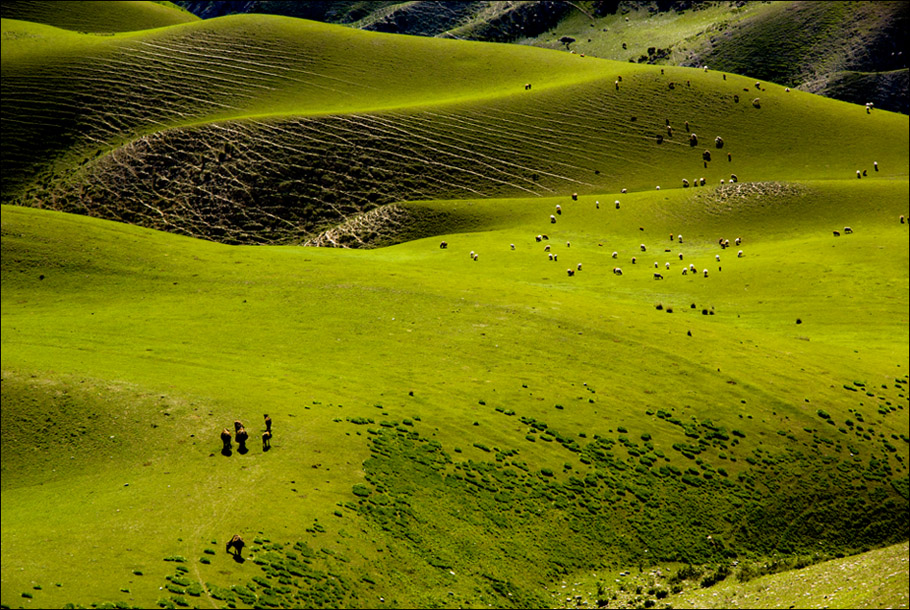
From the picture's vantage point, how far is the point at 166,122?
14762cm

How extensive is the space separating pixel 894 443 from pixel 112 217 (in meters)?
106

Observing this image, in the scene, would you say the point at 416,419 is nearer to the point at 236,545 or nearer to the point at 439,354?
the point at 439,354

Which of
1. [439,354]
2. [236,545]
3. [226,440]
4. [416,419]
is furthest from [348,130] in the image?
[236,545]

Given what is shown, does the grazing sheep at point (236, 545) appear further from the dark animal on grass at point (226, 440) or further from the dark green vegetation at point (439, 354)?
the dark animal on grass at point (226, 440)

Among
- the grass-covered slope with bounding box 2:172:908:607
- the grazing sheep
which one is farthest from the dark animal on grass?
the grazing sheep

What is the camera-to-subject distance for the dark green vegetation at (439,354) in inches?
1465

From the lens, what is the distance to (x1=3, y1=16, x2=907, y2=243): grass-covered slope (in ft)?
414

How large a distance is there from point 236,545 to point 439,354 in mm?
28381

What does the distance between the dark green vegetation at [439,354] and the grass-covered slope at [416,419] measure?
0.22 m

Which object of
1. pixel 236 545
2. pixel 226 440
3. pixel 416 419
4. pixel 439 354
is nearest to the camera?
pixel 236 545

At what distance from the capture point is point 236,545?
3334 cm

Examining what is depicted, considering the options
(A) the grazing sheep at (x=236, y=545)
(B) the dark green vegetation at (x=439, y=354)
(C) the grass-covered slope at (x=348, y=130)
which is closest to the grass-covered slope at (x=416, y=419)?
(B) the dark green vegetation at (x=439, y=354)

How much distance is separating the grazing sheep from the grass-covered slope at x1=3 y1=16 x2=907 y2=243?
88831mm

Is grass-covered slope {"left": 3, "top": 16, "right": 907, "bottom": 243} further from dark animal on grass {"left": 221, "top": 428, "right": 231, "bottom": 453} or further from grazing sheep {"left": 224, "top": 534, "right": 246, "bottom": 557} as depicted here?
grazing sheep {"left": 224, "top": 534, "right": 246, "bottom": 557}
